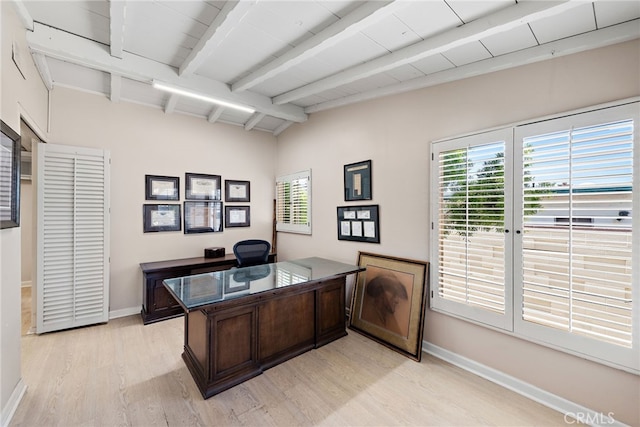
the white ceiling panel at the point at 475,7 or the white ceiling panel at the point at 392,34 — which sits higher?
the white ceiling panel at the point at 392,34

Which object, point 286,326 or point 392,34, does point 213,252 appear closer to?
point 286,326

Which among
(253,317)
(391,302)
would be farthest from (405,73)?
(253,317)

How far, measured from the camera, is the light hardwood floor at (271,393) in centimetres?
203

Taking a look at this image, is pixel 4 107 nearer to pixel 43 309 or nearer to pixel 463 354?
pixel 43 309

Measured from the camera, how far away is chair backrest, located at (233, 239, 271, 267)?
347 centimetres

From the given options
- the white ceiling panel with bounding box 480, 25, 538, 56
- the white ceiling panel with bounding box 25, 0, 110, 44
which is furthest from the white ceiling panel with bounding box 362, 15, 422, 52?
the white ceiling panel with bounding box 25, 0, 110, 44

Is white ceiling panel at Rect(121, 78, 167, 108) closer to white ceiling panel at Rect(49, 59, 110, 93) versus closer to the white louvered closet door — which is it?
white ceiling panel at Rect(49, 59, 110, 93)

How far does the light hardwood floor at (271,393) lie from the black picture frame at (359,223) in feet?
Answer: 4.34

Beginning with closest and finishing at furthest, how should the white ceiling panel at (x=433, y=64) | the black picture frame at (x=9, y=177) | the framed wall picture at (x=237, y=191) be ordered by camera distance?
1. the black picture frame at (x=9, y=177)
2. the white ceiling panel at (x=433, y=64)
3. the framed wall picture at (x=237, y=191)

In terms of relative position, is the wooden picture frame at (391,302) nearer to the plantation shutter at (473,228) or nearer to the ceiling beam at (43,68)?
the plantation shutter at (473,228)

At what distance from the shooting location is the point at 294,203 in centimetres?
480

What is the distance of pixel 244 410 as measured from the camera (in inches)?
83.2

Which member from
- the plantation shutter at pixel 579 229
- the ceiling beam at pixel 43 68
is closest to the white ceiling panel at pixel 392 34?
the plantation shutter at pixel 579 229

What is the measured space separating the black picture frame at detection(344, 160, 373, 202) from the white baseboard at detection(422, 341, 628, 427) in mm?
1914
